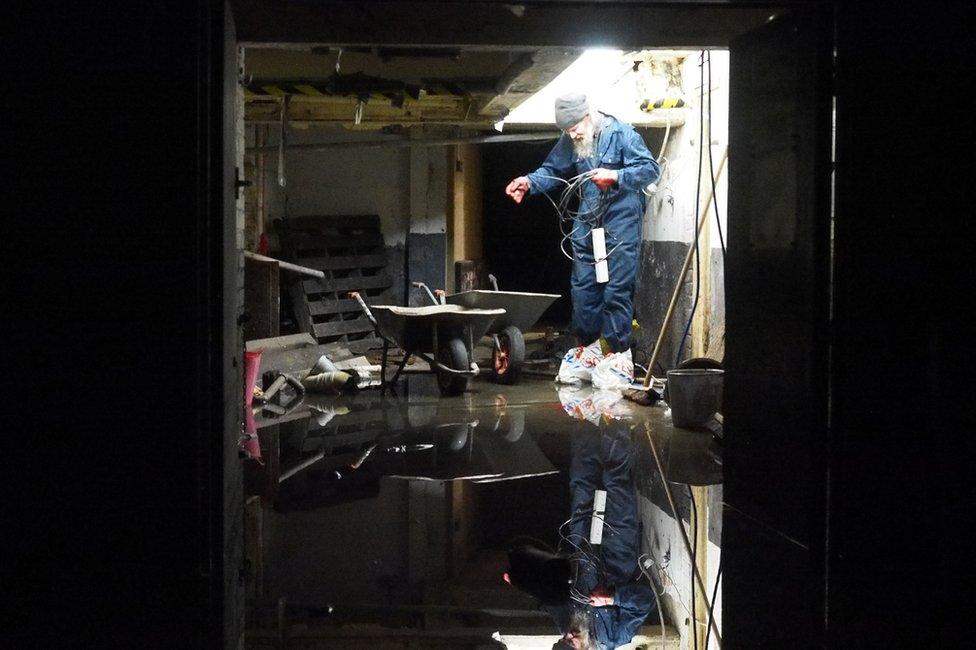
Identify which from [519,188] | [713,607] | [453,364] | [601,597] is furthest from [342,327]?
[713,607]

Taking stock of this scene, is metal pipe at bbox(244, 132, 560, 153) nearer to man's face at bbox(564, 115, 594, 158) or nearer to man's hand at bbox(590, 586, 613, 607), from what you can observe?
man's face at bbox(564, 115, 594, 158)

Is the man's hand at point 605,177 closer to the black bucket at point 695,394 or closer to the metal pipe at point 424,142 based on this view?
the metal pipe at point 424,142

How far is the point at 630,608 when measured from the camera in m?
3.12

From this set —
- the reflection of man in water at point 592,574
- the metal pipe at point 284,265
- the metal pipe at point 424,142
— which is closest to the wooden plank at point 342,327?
the metal pipe at point 284,265

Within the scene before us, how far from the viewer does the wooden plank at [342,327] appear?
10.4m

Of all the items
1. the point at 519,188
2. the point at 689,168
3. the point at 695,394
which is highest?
the point at 689,168

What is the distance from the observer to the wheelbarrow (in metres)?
8.59

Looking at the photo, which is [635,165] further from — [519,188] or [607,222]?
[519,188]

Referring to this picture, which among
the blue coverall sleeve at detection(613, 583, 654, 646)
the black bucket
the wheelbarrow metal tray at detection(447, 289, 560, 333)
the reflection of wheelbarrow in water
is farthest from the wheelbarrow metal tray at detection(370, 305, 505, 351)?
the blue coverall sleeve at detection(613, 583, 654, 646)

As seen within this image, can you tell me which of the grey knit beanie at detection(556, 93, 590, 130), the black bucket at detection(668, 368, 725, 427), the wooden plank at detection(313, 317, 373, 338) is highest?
the grey knit beanie at detection(556, 93, 590, 130)

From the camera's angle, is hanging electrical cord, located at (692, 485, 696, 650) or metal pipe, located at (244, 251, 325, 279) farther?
metal pipe, located at (244, 251, 325, 279)

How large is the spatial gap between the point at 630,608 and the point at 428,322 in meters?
5.12

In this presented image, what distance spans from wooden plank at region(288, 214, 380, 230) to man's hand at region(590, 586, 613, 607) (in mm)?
8013
